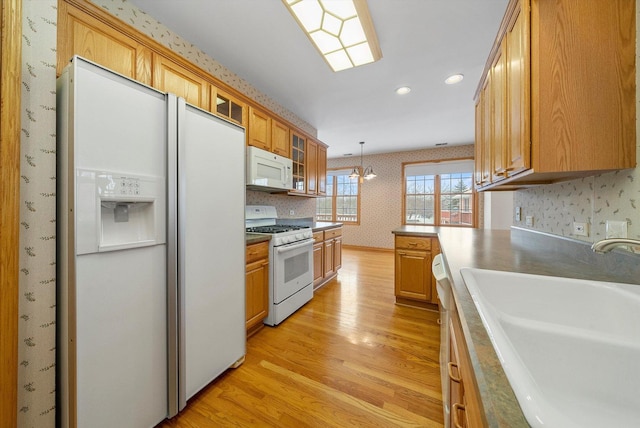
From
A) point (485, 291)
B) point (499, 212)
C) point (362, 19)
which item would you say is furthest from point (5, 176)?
point (499, 212)

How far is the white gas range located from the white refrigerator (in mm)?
729

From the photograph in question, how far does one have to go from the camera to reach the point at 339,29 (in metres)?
1.73

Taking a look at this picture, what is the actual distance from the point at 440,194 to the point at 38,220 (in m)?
6.19

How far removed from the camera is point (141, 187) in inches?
44.4

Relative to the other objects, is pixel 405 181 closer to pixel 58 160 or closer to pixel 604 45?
pixel 604 45

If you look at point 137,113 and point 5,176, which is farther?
point 137,113

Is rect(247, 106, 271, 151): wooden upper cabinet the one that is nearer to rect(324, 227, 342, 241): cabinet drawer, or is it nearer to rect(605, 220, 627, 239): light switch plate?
rect(324, 227, 342, 241): cabinet drawer

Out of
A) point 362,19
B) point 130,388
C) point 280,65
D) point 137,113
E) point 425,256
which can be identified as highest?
point 280,65

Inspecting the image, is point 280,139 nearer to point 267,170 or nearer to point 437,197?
point 267,170

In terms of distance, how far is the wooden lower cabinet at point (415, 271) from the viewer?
8.57ft

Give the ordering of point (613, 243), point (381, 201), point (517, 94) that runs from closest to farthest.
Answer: point (613, 243) → point (517, 94) → point (381, 201)

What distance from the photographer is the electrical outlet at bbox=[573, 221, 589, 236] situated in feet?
4.20

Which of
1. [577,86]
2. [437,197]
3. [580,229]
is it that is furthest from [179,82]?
[437,197]

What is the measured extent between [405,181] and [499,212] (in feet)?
7.38
